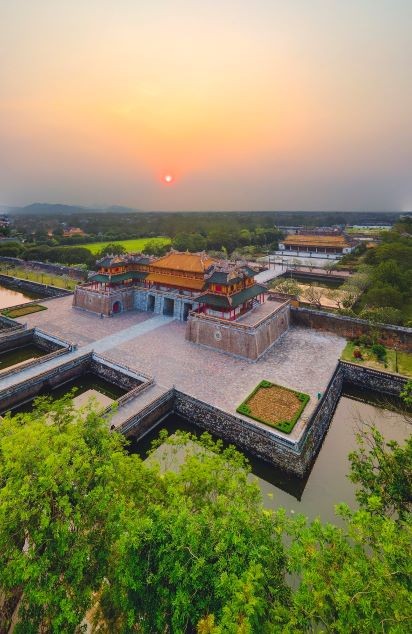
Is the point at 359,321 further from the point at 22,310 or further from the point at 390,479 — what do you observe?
the point at 22,310

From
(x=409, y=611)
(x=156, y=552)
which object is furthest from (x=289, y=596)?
(x=156, y=552)

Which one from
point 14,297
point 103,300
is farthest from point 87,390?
point 14,297

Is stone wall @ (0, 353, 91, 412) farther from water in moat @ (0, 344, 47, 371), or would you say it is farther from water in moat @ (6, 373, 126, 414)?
water in moat @ (0, 344, 47, 371)

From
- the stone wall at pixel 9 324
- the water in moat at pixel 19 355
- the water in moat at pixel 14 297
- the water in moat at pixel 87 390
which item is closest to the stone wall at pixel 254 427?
the water in moat at pixel 87 390

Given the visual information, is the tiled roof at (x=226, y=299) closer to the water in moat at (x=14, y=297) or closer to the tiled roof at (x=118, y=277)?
the tiled roof at (x=118, y=277)

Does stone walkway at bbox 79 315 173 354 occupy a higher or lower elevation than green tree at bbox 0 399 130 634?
lower

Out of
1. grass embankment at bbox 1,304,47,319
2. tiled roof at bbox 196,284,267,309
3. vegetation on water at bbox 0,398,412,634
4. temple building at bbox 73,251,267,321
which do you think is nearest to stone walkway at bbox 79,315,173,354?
temple building at bbox 73,251,267,321
